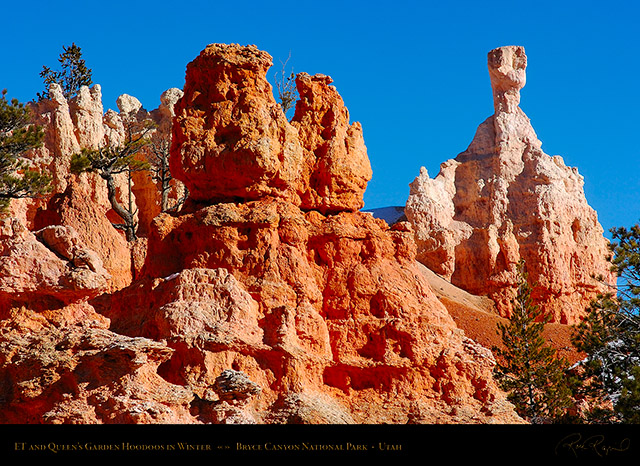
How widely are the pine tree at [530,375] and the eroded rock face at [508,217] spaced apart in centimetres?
1526

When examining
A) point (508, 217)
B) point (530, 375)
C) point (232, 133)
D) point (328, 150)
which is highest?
point (508, 217)

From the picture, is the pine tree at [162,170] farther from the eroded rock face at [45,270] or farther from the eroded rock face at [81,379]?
the eroded rock face at [81,379]

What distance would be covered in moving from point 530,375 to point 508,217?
24.2 metres

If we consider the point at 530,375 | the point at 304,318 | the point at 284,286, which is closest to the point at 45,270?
the point at 284,286

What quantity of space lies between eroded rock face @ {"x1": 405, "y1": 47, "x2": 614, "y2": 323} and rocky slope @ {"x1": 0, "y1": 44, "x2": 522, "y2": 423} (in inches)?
1046

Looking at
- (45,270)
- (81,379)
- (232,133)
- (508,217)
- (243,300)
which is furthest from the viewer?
(508,217)

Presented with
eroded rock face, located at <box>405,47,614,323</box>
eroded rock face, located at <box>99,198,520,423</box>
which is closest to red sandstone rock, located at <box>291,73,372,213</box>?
eroded rock face, located at <box>99,198,520,423</box>

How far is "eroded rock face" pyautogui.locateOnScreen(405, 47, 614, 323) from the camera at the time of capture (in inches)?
2114

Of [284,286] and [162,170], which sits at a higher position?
[162,170]

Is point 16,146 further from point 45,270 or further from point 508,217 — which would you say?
point 508,217

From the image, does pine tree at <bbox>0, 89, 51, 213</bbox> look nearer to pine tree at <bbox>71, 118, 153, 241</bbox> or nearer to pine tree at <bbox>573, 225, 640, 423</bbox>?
pine tree at <bbox>71, 118, 153, 241</bbox>

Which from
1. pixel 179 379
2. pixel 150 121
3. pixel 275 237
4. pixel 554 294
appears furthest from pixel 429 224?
pixel 179 379

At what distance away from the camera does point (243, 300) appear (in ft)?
74.3

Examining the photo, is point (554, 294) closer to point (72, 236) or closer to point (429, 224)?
point (429, 224)
